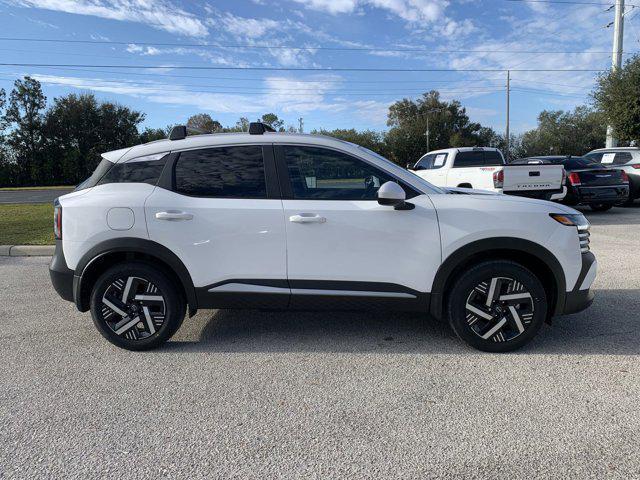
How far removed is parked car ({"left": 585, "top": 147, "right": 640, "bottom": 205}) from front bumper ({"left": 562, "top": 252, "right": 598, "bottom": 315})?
12534mm

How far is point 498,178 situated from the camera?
10438 mm

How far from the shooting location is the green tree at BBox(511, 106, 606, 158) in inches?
2926

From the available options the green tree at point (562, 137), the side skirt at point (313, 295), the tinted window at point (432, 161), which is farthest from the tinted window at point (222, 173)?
the green tree at point (562, 137)

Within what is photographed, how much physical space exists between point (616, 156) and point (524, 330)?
1362cm

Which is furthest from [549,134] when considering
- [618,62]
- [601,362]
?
[601,362]

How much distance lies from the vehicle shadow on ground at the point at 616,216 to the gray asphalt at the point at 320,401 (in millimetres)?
7528

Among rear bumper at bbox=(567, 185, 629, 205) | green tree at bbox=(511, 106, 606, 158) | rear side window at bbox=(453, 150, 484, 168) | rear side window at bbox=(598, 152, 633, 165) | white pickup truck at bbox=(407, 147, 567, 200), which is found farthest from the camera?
green tree at bbox=(511, 106, 606, 158)

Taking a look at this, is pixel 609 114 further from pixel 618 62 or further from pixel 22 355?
pixel 22 355

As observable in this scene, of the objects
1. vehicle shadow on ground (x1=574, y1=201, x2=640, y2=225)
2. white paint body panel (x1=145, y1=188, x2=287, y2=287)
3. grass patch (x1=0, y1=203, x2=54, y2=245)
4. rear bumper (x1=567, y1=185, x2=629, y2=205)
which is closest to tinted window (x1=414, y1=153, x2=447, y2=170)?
rear bumper (x1=567, y1=185, x2=629, y2=205)

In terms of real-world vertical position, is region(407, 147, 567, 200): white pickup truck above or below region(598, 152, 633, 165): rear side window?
below

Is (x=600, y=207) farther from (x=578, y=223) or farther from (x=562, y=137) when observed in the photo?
(x=562, y=137)

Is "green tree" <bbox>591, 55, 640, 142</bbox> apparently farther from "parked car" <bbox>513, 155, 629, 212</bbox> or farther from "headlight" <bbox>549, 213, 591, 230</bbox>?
"headlight" <bbox>549, 213, 591, 230</bbox>

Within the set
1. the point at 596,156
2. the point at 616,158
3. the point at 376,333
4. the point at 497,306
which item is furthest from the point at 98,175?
the point at 596,156

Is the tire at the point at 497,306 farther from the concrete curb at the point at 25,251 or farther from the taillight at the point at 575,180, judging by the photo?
the taillight at the point at 575,180
